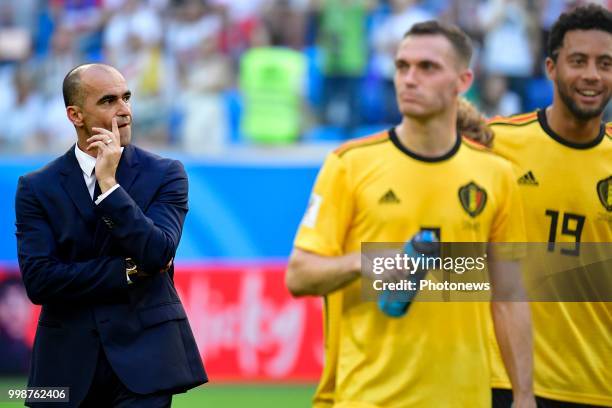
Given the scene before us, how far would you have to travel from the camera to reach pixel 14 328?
40.0 feet

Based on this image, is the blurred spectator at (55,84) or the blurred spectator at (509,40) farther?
the blurred spectator at (509,40)

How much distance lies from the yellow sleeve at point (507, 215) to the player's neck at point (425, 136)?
0.33 meters

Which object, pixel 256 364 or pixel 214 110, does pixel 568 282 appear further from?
pixel 214 110

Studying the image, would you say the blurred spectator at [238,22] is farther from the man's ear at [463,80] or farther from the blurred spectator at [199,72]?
the man's ear at [463,80]

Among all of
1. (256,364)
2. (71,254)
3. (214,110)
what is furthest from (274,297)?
(71,254)

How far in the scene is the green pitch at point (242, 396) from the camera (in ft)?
35.1

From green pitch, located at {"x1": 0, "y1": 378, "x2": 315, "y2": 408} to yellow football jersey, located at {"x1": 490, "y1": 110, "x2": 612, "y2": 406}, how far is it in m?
4.92

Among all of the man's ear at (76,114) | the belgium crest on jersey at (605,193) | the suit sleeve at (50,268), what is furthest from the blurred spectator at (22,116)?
the belgium crest on jersey at (605,193)

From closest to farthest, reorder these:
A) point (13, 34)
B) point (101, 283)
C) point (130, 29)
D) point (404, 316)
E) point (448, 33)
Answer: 1. point (101, 283)
2. point (404, 316)
3. point (448, 33)
4. point (13, 34)
5. point (130, 29)

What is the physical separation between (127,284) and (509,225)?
66.7 inches

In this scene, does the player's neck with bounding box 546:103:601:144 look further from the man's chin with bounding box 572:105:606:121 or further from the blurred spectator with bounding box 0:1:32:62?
the blurred spectator with bounding box 0:1:32:62

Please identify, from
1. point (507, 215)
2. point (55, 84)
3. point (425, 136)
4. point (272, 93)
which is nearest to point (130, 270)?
point (425, 136)

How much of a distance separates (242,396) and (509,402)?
5814 millimetres

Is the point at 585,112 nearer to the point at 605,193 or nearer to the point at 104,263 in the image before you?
the point at 605,193
